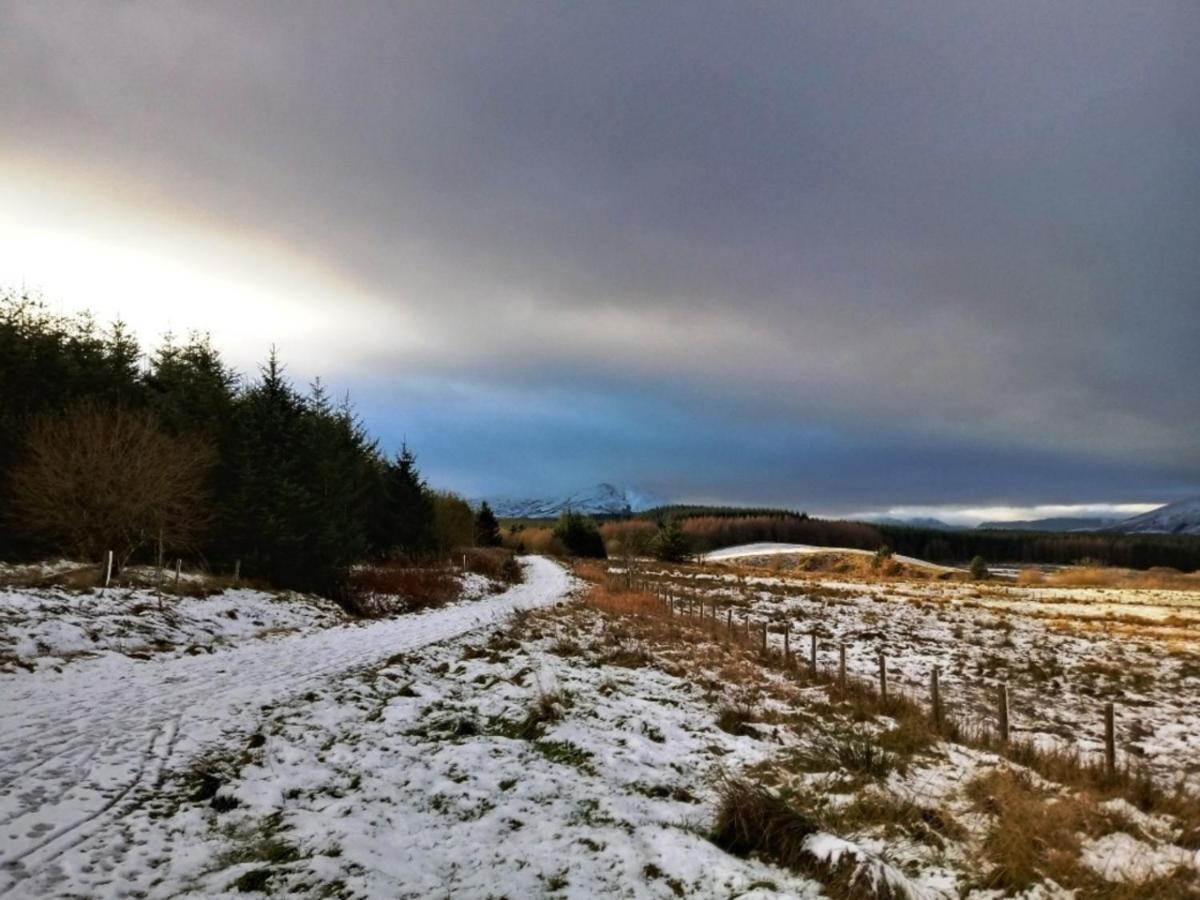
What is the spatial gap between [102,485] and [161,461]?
1.88m

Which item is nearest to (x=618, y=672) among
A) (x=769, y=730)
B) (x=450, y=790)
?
(x=769, y=730)

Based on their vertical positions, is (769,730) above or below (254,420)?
below

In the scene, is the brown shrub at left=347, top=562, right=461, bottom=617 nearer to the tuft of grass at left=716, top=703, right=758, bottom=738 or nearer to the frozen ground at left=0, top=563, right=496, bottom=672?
the frozen ground at left=0, top=563, right=496, bottom=672

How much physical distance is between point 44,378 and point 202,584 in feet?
48.5

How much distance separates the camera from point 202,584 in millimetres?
22828

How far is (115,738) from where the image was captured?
868 centimetres

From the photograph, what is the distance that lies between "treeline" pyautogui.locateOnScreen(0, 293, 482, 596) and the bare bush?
0.05 m

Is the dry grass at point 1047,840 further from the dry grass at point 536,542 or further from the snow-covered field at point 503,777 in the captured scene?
the dry grass at point 536,542

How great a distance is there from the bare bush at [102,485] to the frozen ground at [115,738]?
9246 millimetres

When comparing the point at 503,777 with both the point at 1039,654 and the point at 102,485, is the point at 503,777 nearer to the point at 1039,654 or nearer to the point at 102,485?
the point at 102,485

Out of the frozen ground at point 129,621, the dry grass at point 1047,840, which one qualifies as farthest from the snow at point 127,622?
the dry grass at point 1047,840

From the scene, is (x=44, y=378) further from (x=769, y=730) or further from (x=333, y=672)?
(x=769, y=730)

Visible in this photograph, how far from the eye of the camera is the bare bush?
74.5 ft

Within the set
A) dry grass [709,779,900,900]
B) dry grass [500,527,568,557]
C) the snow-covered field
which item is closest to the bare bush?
the snow-covered field
